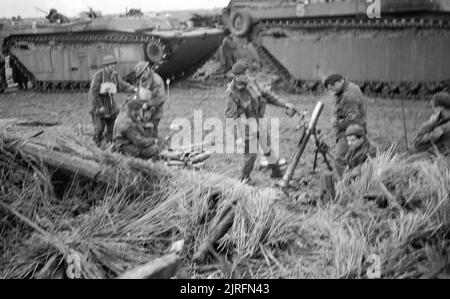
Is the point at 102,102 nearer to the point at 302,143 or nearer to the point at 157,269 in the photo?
the point at 302,143

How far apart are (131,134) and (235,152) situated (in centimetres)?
188

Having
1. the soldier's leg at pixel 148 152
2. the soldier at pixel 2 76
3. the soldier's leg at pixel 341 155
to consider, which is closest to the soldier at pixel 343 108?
the soldier's leg at pixel 341 155

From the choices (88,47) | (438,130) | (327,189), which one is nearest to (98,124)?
(327,189)

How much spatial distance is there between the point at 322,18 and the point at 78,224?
7.94 meters

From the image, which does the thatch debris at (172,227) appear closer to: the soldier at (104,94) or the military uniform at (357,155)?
the military uniform at (357,155)

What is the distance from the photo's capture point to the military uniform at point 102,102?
6691 mm

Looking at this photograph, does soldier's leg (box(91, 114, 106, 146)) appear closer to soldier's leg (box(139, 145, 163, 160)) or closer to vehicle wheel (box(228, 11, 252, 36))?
soldier's leg (box(139, 145, 163, 160))

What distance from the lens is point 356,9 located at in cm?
910

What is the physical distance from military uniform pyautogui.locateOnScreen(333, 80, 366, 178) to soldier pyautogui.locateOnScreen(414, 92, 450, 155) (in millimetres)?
589

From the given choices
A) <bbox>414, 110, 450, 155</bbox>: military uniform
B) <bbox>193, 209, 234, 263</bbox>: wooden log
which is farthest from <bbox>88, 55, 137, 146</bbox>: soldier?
<bbox>193, 209, 234, 263</bbox>: wooden log

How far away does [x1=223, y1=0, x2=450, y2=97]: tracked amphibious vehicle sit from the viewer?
322 inches

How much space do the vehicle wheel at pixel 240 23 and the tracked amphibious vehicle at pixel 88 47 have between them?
0.70m
